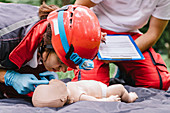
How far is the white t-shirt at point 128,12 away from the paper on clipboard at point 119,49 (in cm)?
14

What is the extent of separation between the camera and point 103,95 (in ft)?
4.40

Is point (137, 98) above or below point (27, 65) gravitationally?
below

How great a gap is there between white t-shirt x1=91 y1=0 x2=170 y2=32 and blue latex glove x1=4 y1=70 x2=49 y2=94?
0.89 meters

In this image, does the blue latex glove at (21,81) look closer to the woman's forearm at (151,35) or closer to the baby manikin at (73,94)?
the baby manikin at (73,94)

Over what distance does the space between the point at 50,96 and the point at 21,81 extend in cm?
24

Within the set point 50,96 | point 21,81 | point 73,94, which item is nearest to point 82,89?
point 73,94

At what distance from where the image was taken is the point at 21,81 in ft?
4.16

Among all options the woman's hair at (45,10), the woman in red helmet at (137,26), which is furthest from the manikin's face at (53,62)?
the woman in red helmet at (137,26)

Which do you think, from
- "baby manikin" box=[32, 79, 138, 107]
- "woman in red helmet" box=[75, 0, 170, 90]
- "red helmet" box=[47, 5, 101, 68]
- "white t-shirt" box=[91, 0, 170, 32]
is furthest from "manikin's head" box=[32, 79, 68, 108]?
"white t-shirt" box=[91, 0, 170, 32]

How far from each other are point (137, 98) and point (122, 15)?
0.79 m

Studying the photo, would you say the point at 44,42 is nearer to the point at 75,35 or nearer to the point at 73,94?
the point at 75,35

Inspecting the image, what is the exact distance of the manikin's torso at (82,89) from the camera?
124 cm

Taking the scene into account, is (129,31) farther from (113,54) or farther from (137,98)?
(137,98)

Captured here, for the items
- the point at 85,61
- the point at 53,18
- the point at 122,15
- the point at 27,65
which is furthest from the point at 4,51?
the point at 122,15
